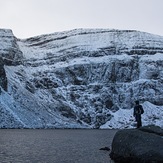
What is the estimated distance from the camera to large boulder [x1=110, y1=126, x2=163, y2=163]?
96.5 feet

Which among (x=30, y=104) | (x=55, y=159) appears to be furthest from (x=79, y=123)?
(x=55, y=159)

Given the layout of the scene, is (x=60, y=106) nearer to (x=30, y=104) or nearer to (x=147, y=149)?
(x=30, y=104)

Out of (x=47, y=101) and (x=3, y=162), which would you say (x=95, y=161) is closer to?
(x=3, y=162)

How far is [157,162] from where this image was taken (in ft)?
95.0

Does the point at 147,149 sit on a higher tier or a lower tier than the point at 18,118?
higher

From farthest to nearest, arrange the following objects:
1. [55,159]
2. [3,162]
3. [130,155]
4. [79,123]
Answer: [79,123], [55,159], [3,162], [130,155]

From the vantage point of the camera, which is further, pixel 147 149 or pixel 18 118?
pixel 18 118

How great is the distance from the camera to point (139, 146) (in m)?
30.8

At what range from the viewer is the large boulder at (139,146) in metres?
29.4

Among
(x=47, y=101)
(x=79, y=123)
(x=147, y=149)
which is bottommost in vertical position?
(x=79, y=123)

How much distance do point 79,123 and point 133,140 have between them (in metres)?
162

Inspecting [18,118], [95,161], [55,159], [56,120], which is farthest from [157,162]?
[56,120]

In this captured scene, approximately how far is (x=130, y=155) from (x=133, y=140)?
1.39m

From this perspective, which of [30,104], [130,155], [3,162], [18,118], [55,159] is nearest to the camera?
[130,155]
